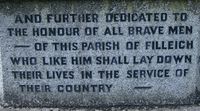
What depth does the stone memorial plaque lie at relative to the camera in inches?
115

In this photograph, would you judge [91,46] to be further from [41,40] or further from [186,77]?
[186,77]

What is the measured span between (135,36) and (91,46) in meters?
0.54

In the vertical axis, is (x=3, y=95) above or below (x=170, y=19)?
below

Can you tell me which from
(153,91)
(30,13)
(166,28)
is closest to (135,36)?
(166,28)

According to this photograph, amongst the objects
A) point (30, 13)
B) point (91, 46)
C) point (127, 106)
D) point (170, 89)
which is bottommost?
point (127, 106)

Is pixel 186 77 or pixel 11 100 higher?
pixel 186 77

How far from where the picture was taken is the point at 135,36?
9.71ft

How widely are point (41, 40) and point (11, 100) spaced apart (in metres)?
0.85

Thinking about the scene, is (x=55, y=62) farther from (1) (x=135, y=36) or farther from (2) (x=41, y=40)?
(1) (x=135, y=36)

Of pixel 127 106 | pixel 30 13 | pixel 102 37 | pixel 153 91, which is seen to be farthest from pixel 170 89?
pixel 30 13

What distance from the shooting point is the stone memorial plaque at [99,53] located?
115 inches

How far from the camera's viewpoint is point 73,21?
9.60ft

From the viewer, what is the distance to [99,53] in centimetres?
299

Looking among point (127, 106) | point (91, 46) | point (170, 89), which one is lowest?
point (127, 106)
